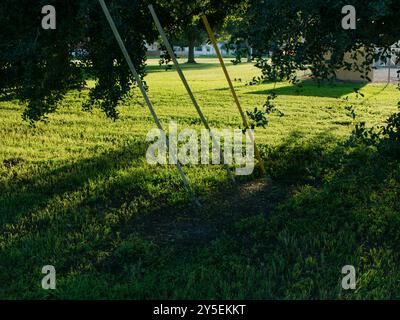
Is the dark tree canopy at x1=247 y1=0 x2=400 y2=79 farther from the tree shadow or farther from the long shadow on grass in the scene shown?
the tree shadow

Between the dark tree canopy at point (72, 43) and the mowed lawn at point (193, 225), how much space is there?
1.49 metres

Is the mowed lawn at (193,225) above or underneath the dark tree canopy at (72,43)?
underneath

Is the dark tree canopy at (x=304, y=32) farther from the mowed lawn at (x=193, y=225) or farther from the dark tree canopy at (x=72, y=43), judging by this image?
the dark tree canopy at (x=72, y=43)

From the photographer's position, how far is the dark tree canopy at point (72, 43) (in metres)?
5.91

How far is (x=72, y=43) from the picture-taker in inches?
257

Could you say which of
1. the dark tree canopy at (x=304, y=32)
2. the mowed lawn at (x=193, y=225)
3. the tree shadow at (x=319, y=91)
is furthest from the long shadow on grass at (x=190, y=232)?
the tree shadow at (x=319, y=91)

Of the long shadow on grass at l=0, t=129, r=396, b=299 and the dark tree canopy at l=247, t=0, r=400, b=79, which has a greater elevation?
the dark tree canopy at l=247, t=0, r=400, b=79


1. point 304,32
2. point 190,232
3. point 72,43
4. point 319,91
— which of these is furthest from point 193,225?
point 319,91

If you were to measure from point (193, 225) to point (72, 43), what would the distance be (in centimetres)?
310

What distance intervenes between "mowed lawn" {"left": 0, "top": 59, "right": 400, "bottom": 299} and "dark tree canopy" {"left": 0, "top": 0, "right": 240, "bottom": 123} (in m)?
1.49

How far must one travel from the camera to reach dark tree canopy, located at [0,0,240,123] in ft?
19.4

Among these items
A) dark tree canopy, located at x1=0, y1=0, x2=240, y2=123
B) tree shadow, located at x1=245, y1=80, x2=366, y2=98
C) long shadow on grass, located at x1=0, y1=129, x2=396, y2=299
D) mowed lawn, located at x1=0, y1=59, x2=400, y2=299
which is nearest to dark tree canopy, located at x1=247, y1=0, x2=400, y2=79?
mowed lawn, located at x1=0, y1=59, x2=400, y2=299

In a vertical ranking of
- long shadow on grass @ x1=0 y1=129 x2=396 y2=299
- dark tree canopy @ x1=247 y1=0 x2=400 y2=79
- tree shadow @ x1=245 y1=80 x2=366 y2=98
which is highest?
dark tree canopy @ x1=247 y1=0 x2=400 y2=79
